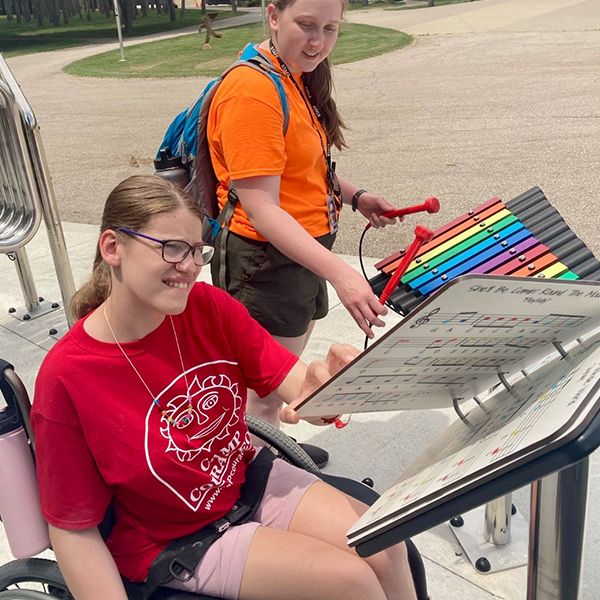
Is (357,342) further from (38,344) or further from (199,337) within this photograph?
(199,337)

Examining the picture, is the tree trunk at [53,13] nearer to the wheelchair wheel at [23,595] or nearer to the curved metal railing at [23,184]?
the curved metal railing at [23,184]

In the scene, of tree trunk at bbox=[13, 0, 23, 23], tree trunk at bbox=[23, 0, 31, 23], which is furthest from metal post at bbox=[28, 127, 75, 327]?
tree trunk at bbox=[13, 0, 23, 23]

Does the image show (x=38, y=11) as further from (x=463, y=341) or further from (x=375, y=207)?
(x=463, y=341)

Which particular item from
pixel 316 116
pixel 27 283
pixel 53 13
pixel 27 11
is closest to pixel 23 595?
pixel 316 116

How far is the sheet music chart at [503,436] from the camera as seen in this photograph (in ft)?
2.89

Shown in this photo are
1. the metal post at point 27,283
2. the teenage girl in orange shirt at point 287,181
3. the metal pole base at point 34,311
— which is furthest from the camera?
the metal pole base at point 34,311

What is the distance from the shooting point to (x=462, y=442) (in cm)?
118

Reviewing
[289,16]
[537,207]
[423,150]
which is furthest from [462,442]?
[423,150]

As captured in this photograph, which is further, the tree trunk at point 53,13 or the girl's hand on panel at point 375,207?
the tree trunk at point 53,13

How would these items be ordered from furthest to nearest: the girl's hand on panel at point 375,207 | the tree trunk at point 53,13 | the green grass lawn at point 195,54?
the tree trunk at point 53,13
the green grass lawn at point 195,54
the girl's hand on panel at point 375,207

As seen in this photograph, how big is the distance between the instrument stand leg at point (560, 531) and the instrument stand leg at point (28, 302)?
137 inches

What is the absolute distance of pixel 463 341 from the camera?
1114mm

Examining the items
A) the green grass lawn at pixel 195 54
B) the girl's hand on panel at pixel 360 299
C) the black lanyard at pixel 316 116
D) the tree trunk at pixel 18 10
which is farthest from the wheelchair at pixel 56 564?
the tree trunk at pixel 18 10

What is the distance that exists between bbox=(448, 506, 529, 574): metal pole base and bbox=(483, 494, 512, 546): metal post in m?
0.02
